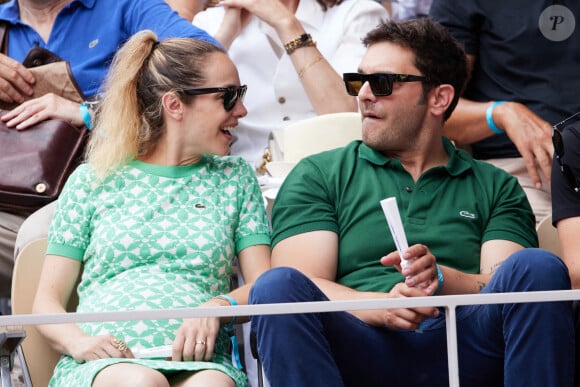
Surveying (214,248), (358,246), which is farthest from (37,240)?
(358,246)

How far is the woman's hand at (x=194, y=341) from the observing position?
3094mm

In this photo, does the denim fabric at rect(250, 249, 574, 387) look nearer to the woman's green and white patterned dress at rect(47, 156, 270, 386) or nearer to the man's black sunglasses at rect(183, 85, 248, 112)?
the woman's green and white patterned dress at rect(47, 156, 270, 386)

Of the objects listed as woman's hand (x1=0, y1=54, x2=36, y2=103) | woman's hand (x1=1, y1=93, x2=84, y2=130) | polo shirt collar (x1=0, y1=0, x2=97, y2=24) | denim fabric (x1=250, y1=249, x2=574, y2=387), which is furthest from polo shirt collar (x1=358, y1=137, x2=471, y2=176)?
polo shirt collar (x1=0, y1=0, x2=97, y2=24)

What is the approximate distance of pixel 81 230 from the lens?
11.5ft

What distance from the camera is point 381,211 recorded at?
11.5 feet

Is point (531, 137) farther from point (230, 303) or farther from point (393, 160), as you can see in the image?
point (230, 303)

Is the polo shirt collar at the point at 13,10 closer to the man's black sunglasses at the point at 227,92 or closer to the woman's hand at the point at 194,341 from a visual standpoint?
the man's black sunglasses at the point at 227,92

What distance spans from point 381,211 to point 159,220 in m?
0.67

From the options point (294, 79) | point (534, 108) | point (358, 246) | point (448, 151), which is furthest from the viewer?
point (294, 79)

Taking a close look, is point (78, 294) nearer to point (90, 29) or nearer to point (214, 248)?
point (214, 248)

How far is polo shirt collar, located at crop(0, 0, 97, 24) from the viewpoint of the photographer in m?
4.57

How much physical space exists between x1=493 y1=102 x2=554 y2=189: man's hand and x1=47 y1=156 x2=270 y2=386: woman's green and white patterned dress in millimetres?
1026

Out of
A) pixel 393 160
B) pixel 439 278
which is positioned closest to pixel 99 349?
pixel 439 278

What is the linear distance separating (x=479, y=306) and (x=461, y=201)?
1.96 feet
